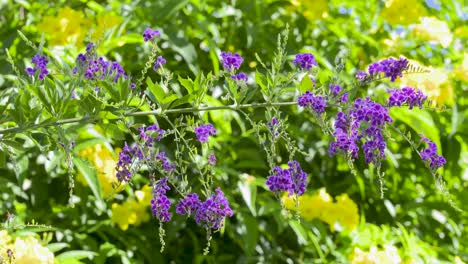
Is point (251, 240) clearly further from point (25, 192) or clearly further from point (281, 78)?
point (281, 78)

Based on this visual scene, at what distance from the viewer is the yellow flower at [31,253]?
2.33 meters

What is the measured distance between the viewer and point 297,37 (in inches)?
137

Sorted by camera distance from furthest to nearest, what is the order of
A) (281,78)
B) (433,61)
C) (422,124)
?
(433,61), (422,124), (281,78)

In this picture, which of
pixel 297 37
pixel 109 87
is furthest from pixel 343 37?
pixel 109 87

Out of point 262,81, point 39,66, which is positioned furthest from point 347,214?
point 39,66

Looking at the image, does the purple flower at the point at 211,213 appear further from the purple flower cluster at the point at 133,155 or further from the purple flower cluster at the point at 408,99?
the purple flower cluster at the point at 408,99

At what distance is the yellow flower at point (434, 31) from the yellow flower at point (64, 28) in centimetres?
138

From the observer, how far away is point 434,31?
330 cm

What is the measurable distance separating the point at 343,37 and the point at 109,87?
6.52 feet

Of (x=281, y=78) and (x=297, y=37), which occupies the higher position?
(x=281, y=78)

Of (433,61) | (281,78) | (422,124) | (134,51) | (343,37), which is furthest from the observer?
(433,61)

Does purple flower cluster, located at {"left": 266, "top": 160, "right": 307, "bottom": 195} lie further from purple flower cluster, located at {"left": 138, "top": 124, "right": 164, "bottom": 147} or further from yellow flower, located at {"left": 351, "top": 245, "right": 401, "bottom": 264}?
yellow flower, located at {"left": 351, "top": 245, "right": 401, "bottom": 264}

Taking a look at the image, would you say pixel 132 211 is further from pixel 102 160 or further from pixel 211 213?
pixel 211 213

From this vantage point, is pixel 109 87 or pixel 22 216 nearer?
pixel 109 87
